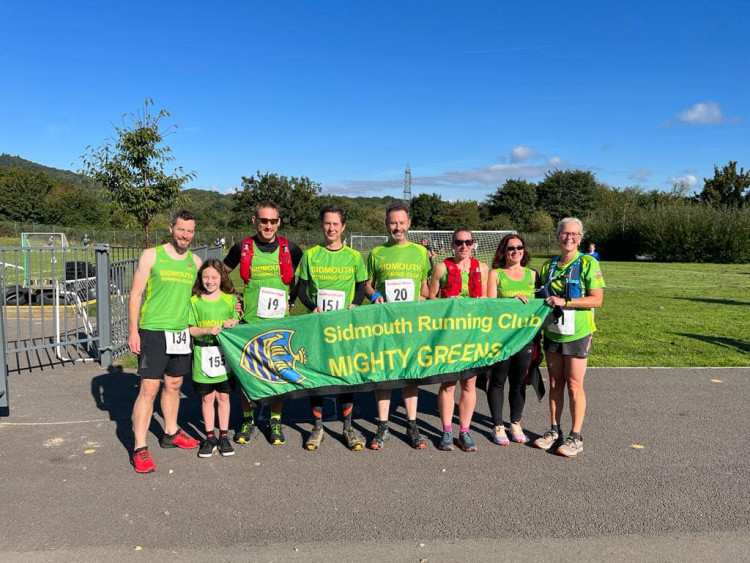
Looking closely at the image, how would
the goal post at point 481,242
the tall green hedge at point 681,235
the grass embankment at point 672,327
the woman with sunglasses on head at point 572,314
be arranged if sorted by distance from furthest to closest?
the tall green hedge at point 681,235 → the goal post at point 481,242 → the grass embankment at point 672,327 → the woman with sunglasses on head at point 572,314

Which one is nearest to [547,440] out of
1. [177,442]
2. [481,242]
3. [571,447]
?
[571,447]

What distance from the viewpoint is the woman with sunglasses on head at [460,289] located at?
497 centimetres

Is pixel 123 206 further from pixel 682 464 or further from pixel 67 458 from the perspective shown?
pixel 682 464

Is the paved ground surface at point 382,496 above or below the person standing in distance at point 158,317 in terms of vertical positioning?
below

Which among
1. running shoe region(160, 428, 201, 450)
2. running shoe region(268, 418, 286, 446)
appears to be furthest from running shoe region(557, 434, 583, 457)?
running shoe region(160, 428, 201, 450)

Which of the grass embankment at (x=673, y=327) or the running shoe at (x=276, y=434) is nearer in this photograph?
the running shoe at (x=276, y=434)

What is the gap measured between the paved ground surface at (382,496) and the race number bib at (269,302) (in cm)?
117

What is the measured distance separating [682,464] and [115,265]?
7733 mm

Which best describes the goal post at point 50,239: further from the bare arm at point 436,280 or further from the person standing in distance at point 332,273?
the bare arm at point 436,280

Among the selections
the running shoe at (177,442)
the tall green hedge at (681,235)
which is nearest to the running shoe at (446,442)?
the running shoe at (177,442)

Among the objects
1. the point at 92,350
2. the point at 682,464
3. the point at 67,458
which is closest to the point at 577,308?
the point at 682,464

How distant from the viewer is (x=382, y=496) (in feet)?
13.5

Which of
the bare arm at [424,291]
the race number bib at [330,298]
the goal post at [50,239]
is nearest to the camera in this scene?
the race number bib at [330,298]

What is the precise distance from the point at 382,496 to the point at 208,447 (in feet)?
5.29
